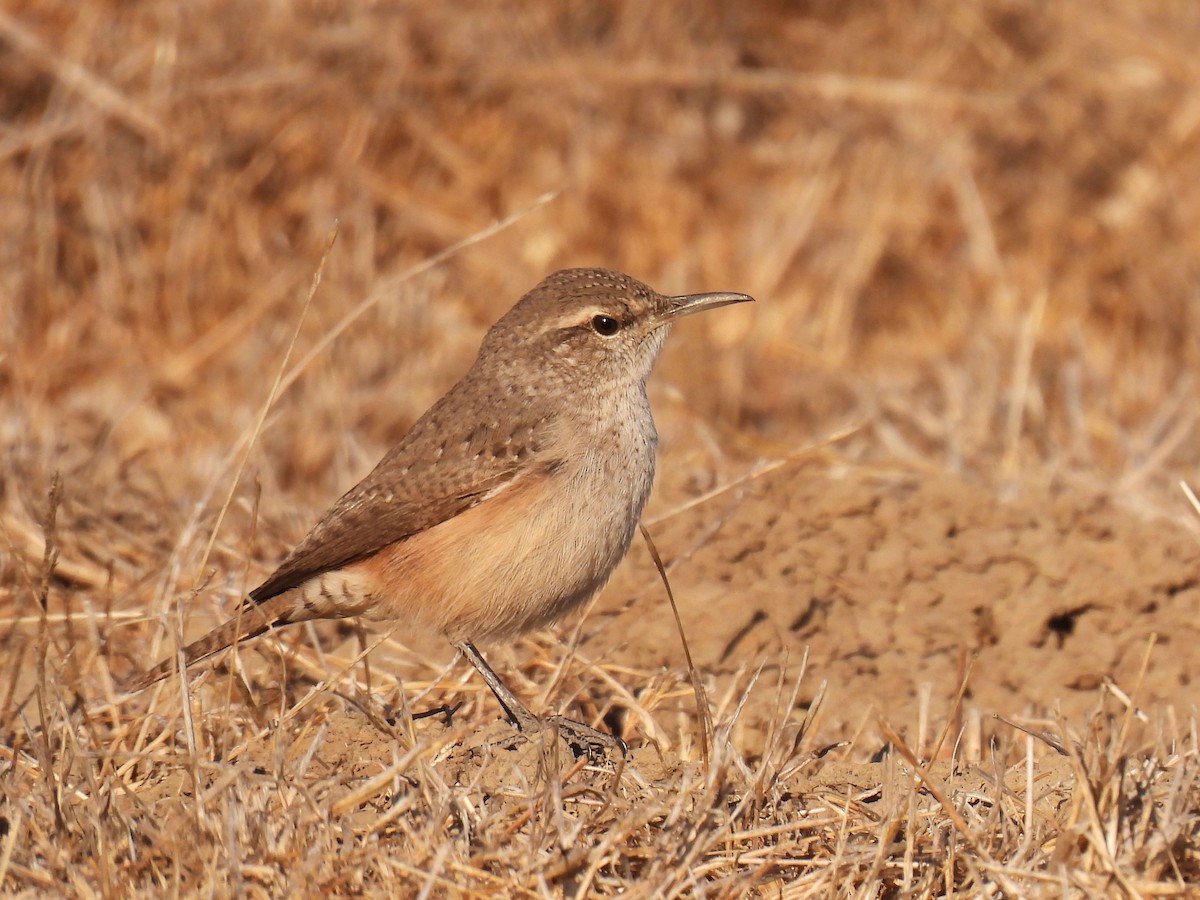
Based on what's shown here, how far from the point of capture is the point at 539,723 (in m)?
4.48

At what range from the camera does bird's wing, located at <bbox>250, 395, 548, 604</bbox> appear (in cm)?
468

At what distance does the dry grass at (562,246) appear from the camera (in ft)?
20.3

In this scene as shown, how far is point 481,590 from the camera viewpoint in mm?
4605

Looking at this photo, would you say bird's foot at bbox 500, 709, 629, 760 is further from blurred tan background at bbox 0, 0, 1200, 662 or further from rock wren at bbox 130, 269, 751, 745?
blurred tan background at bbox 0, 0, 1200, 662

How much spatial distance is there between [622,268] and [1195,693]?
4.83 meters

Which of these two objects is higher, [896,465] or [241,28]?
[241,28]

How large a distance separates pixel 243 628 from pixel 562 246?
488 cm

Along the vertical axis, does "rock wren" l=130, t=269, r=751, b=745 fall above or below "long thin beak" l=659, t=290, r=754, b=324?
below

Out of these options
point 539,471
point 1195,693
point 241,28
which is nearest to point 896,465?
point 1195,693

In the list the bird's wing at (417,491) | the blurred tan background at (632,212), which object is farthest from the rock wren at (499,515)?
the blurred tan background at (632,212)

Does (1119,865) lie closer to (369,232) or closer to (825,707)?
(825,707)

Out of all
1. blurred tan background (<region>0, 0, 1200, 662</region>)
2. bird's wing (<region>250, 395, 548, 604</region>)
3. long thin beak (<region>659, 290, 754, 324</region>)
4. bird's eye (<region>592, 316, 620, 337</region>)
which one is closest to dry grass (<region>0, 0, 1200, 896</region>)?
blurred tan background (<region>0, 0, 1200, 662</region>)

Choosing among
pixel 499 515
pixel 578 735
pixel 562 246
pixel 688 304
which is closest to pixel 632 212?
pixel 562 246

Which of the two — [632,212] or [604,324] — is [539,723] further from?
[632,212]
